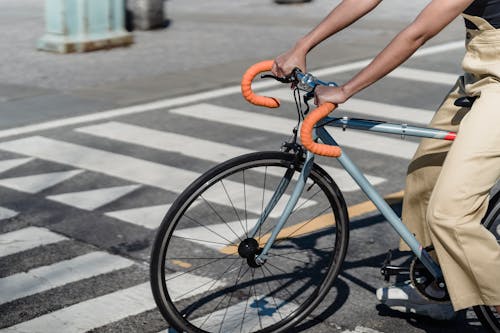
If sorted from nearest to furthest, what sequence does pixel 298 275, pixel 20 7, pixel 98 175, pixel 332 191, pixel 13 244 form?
pixel 332 191, pixel 298 275, pixel 13 244, pixel 98 175, pixel 20 7

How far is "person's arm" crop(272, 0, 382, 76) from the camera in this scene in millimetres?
4398

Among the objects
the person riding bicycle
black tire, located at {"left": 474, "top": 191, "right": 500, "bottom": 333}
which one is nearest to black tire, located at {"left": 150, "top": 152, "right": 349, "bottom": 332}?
the person riding bicycle

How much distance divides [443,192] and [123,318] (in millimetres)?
1752

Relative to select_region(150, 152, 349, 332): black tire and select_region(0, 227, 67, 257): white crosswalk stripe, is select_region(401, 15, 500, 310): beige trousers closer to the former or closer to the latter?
select_region(150, 152, 349, 332): black tire

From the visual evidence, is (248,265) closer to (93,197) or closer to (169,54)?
(93,197)

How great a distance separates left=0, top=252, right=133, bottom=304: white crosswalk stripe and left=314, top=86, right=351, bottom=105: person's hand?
6.59ft

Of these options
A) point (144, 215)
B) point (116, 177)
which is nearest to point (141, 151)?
point (116, 177)

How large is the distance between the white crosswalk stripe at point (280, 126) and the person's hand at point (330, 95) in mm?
4167

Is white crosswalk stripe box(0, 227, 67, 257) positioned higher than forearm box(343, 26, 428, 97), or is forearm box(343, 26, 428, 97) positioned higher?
forearm box(343, 26, 428, 97)

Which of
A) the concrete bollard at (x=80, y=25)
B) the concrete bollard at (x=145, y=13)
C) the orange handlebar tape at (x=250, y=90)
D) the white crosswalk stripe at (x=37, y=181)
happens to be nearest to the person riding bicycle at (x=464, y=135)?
the orange handlebar tape at (x=250, y=90)

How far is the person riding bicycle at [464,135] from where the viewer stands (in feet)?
13.5

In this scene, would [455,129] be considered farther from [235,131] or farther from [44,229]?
[235,131]

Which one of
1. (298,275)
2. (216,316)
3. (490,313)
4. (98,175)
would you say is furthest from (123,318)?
(98,175)

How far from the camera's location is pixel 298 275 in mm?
5336
